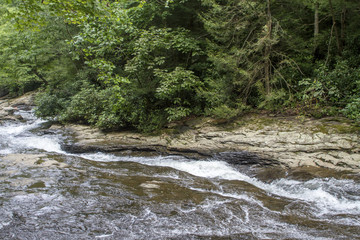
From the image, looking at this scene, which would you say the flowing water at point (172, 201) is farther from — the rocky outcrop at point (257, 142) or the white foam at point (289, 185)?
the rocky outcrop at point (257, 142)

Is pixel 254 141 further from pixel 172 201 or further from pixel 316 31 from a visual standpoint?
pixel 316 31

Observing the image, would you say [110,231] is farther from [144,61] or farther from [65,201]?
[144,61]

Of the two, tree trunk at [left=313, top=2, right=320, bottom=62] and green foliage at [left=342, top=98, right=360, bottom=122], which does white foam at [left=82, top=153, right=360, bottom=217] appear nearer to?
green foliage at [left=342, top=98, right=360, bottom=122]

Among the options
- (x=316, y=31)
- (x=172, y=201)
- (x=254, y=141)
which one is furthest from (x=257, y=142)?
(x=316, y=31)

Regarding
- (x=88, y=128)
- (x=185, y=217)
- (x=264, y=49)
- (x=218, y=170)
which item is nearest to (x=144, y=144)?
(x=218, y=170)

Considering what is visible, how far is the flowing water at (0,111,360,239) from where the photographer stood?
12.9 feet

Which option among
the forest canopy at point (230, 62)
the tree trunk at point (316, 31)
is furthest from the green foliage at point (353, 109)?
the tree trunk at point (316, 31)

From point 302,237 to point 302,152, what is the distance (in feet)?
11.3

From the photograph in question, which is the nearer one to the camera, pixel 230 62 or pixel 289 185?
pixel 289 185

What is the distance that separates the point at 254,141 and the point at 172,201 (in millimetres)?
3774

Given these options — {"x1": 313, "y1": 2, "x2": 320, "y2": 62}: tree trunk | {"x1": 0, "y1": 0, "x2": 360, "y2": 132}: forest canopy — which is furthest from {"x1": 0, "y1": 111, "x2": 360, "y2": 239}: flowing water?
{"x1": 313, "y1": 2, "x2": 320, "y2": 62}: tree trunk

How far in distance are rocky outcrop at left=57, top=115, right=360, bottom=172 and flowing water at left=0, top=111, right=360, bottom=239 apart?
0.37 meters

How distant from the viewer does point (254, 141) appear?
24.9 feet

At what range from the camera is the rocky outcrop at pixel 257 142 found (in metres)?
6.43
